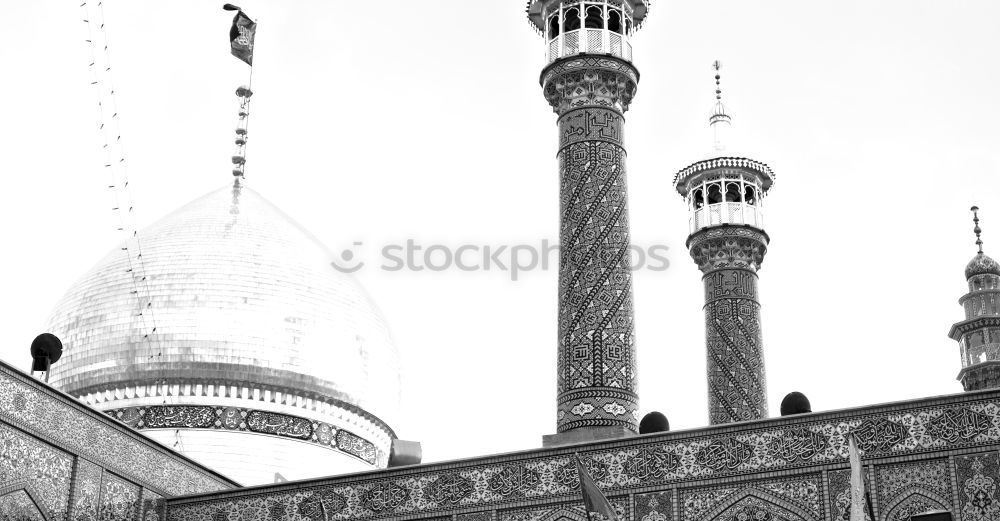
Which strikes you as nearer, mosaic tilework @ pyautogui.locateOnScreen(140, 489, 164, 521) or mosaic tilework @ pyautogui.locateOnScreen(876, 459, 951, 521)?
mosaic tilework @ pyautogui.locateOnScreen(876, 459, 951, 521)

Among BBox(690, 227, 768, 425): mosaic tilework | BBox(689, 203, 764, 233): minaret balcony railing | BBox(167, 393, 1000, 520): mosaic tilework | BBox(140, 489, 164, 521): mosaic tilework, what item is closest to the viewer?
BBox(167, 393, 1000, 520): mosaic tilework

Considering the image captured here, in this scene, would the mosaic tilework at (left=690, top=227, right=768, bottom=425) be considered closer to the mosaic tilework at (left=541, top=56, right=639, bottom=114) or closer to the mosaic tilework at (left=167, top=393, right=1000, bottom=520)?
the mosaic tilework at (left=541, top=56, right=639, bottom=114)

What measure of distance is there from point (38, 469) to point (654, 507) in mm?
5336

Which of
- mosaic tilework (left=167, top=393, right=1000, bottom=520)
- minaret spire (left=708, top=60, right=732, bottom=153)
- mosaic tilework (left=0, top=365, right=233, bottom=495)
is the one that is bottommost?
mosaic tilework (left=167, top=393, right=1000, bottom=520)

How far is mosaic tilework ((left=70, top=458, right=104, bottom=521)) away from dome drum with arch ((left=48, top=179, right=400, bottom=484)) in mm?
5186

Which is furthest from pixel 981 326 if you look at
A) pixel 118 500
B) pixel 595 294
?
pixel 118 500

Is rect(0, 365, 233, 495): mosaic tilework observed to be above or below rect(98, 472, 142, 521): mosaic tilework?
above

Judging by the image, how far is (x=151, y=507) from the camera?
14383 millimetres

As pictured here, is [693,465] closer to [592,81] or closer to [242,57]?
[592,81]

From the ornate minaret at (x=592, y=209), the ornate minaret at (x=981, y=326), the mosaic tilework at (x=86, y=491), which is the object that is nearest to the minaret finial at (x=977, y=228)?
the ornate minaret at (x=981, y=326)

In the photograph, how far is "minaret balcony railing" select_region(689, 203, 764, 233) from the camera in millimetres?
19156

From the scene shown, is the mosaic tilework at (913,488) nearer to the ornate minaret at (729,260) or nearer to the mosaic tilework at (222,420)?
the ornate minaret at (729,260)

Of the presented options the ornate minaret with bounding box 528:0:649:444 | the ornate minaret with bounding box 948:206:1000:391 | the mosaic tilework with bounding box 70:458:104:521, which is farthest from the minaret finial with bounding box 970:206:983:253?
the mosaic tilework with bounding box 70:458:104:521

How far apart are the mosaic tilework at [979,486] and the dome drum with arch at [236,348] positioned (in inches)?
406
